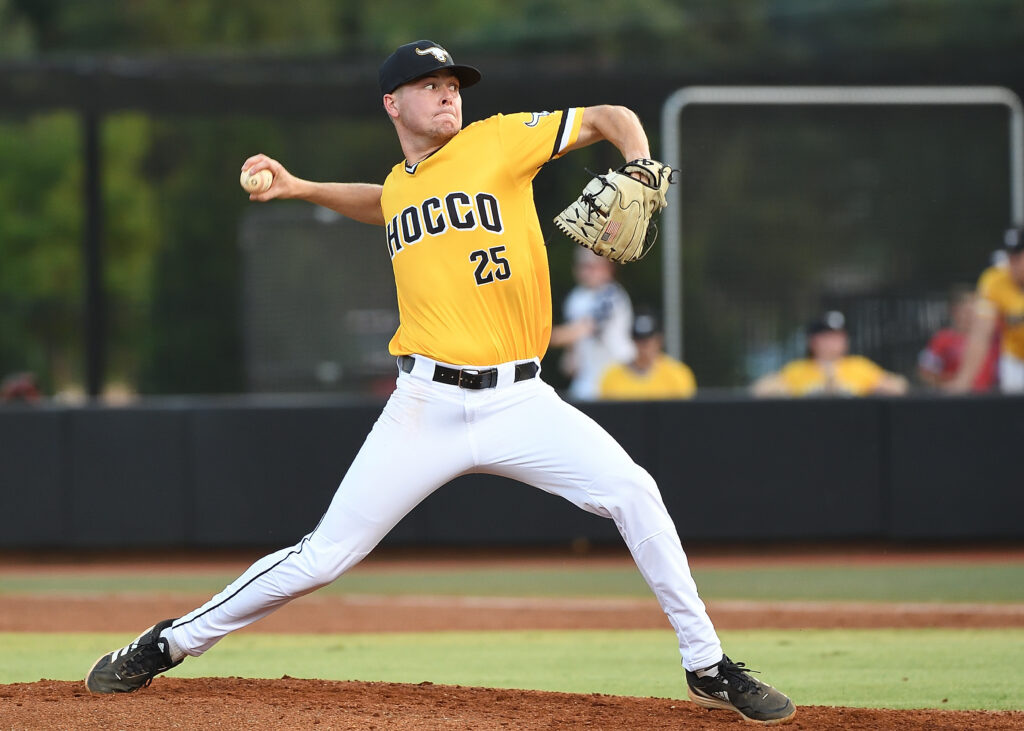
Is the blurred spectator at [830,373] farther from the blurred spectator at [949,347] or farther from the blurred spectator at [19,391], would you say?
the blurred spectator at [19,391]

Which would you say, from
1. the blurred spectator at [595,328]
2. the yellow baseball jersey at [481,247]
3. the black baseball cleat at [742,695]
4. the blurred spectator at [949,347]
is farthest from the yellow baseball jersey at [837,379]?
the yellow baseball jersey at [481,247]

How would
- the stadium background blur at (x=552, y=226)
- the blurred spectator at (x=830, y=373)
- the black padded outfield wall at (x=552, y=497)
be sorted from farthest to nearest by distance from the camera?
the stadium background blur at (x=552, y=226), the blurred spectator at (x=830, y=373), the black padded outfield wall at (x=552, y=497)

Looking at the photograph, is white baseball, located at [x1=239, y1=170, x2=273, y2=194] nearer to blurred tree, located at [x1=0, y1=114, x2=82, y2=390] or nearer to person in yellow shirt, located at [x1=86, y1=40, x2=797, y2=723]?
person in yellow shirt, located at [x1=86, y1=40, x2=797, y2=723]

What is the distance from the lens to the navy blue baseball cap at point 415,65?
15.4 ft

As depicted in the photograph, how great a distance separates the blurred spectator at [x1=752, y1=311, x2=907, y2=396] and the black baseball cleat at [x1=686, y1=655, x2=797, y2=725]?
6.10 meters

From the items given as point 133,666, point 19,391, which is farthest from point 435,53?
point 19,391

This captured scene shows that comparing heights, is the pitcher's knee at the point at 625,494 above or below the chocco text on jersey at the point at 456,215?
below

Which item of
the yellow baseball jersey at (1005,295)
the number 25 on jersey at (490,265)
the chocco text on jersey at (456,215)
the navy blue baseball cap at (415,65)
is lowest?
the yellow baseball jersey at (1005,295)

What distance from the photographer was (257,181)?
4.84m

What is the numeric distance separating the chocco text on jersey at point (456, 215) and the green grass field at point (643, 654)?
196cm

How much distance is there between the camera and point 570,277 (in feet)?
44.6

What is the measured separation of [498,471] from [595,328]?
691 cm

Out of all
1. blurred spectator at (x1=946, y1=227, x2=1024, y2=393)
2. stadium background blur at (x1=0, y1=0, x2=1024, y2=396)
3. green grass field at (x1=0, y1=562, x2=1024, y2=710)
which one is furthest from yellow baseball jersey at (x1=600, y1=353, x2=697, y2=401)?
blurred spectator at (x1=946, y1=227, x2=1024, y2=393)

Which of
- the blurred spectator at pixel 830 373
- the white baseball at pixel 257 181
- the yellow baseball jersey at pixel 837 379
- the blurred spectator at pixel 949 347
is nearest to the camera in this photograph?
the white baseball at pixel 257 181
